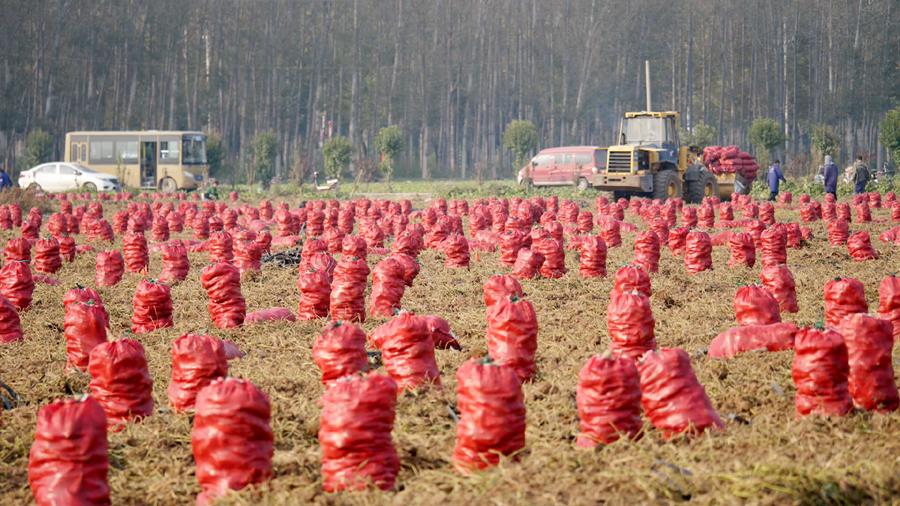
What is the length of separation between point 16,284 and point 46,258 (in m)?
4.03

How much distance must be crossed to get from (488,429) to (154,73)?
68879 mm

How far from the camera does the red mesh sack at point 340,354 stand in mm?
7441

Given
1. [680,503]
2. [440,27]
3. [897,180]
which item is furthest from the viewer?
[440,27]

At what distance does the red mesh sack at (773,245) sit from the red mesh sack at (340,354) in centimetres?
915

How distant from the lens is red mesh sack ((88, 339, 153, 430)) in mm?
7238

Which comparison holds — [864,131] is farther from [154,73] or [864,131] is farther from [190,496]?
[190,496]

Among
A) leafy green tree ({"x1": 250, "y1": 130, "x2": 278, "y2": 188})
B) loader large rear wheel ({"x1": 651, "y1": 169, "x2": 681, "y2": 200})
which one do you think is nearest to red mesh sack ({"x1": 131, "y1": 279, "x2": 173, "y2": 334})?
loader large rear wheel ({"x1": 651, "y1": 169, "x2": 681, "y2": 200})

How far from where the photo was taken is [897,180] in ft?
122

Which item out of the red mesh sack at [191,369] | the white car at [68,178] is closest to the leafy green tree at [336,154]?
the white car at [68,178]

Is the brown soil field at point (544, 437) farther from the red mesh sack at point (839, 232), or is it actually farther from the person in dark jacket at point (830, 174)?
the person in dark jacket at point (830, 174)

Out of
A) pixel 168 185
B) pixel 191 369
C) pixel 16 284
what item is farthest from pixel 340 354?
pixel 168 185

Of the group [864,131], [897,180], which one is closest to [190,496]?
[897,180]

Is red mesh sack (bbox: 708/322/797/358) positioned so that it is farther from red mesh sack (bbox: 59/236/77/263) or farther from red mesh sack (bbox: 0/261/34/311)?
red mesh sack (bbox: 59/236/77/263)

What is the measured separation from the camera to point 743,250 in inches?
604
